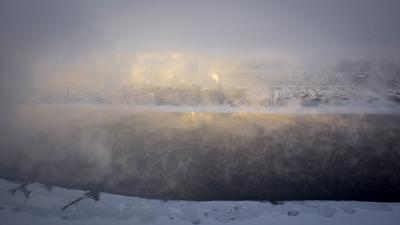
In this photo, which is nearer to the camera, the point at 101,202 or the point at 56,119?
the point at 101,202

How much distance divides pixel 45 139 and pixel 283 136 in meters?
10.7

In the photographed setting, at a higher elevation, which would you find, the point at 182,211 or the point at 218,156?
the point at 218,156

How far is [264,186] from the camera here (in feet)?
27.5

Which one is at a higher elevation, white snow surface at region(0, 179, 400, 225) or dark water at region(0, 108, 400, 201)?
dark water at region(0, 108, 400, 201)

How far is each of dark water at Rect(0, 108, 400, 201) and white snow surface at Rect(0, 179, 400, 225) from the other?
0.51 m

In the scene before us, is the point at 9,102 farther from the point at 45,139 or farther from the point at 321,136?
the point at 321,136

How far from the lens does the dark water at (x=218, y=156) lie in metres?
8.28

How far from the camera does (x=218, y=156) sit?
10.6m

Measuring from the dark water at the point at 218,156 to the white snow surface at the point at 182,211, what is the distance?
51cm

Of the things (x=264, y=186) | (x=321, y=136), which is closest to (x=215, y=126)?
(x=321, y=136)

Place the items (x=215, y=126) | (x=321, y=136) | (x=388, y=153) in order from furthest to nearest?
(x=215, y=126) → (x=321, y=136) → (x=388, y=153)

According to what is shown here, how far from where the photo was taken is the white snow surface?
6762 millimetres

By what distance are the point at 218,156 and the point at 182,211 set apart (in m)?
3.69

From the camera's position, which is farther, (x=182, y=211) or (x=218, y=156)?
(x=218, y=156)
